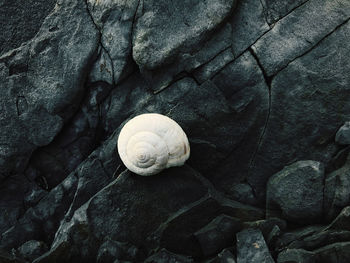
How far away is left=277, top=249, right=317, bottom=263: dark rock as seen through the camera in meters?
4.64

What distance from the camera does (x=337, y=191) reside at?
16.5 ft

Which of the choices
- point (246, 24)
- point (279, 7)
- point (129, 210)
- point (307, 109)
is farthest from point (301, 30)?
point (129, 210)

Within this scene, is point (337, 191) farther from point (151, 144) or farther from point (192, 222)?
point (151, 144)

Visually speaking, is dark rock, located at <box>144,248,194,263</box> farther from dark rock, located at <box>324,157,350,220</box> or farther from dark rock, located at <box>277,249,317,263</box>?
dark rock, located at <box>324,157,350,220</box>

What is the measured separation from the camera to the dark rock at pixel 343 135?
506 centimetres

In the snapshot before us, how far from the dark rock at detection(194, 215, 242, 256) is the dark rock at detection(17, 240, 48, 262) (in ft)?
5.65

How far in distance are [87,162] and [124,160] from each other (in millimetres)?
625

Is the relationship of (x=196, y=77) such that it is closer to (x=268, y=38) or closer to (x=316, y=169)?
(x=268, y=38)

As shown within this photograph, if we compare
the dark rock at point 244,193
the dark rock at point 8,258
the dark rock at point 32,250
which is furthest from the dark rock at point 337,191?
the dark rock at point 8,258

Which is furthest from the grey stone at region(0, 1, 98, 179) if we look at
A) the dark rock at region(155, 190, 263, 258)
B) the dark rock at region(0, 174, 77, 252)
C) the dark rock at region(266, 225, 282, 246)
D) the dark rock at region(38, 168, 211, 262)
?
the dark rock at region(266, 225, 282, 246)

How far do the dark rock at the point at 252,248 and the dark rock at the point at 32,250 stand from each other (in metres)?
2.17

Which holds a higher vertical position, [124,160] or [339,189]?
[124,160]

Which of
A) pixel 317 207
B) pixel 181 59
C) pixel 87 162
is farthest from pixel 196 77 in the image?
pixel 317 207

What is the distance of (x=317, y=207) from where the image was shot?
5.12m
